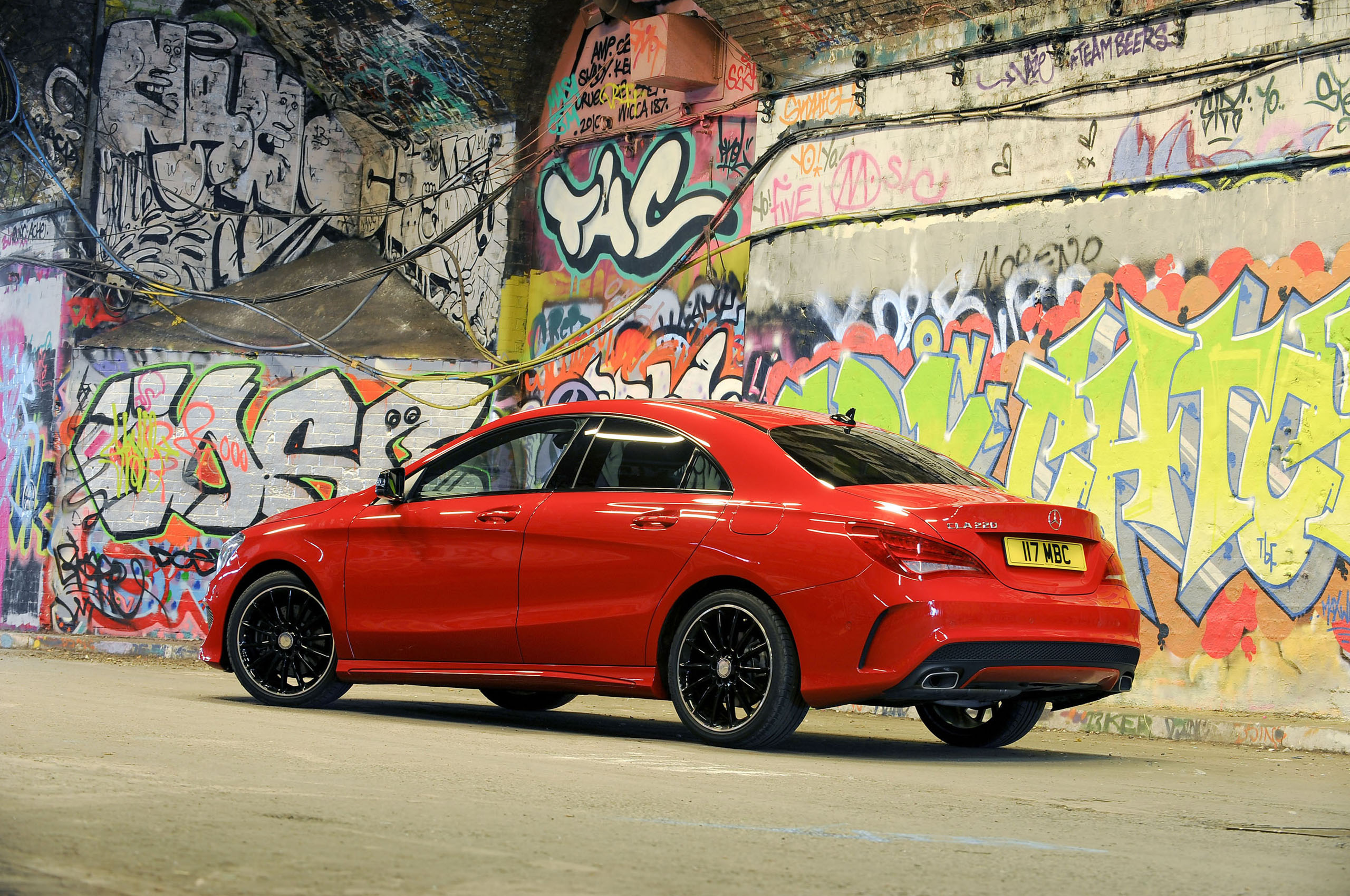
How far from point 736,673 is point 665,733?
107 centimetres

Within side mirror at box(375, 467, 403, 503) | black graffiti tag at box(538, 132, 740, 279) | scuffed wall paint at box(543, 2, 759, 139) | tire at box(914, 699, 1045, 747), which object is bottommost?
tire at box(914, 699, 1045, 747)

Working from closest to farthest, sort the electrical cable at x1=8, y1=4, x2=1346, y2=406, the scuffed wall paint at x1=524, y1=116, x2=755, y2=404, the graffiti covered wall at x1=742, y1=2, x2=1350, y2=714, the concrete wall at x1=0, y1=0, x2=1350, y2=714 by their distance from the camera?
the graffiti covered wall at x1=742, y1=2, x2=1350, y2=714 → the concrete wall at x1=0, y1=0, x2=1350, y2=714 → the electrical cable at x1=8, y1=4, x2=1346, y2=406 → the scuffed wall paint at x1=524, y1=116, x2=755, y2=404

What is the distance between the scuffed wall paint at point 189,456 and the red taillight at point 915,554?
9966 mm

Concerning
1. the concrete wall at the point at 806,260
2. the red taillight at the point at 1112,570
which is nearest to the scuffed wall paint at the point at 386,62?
the concrete wall at the point at 806,260

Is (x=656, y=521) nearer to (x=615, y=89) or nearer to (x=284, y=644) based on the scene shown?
(x=284, y=644)

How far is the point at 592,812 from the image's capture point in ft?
15.7

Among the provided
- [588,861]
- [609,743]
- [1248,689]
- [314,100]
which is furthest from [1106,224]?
[314,100]

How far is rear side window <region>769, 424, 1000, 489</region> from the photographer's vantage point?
7.11 meters

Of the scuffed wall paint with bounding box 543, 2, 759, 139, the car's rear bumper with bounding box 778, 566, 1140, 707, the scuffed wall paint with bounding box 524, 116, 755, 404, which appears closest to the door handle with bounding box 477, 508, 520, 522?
the car's rear bumper with bounding box 778, 566, 1140, 707

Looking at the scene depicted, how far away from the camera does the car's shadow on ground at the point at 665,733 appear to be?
7270 mm

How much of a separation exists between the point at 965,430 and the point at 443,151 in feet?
25.6

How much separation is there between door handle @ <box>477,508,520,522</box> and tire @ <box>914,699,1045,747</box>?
2126 mm

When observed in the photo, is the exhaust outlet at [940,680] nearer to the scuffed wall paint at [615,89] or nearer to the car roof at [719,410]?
the car roof at [719,410]

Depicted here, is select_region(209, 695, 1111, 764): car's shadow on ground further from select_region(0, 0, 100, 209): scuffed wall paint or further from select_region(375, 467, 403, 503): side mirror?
select_region(0, 0, 100, 209): scuffed wall paint
